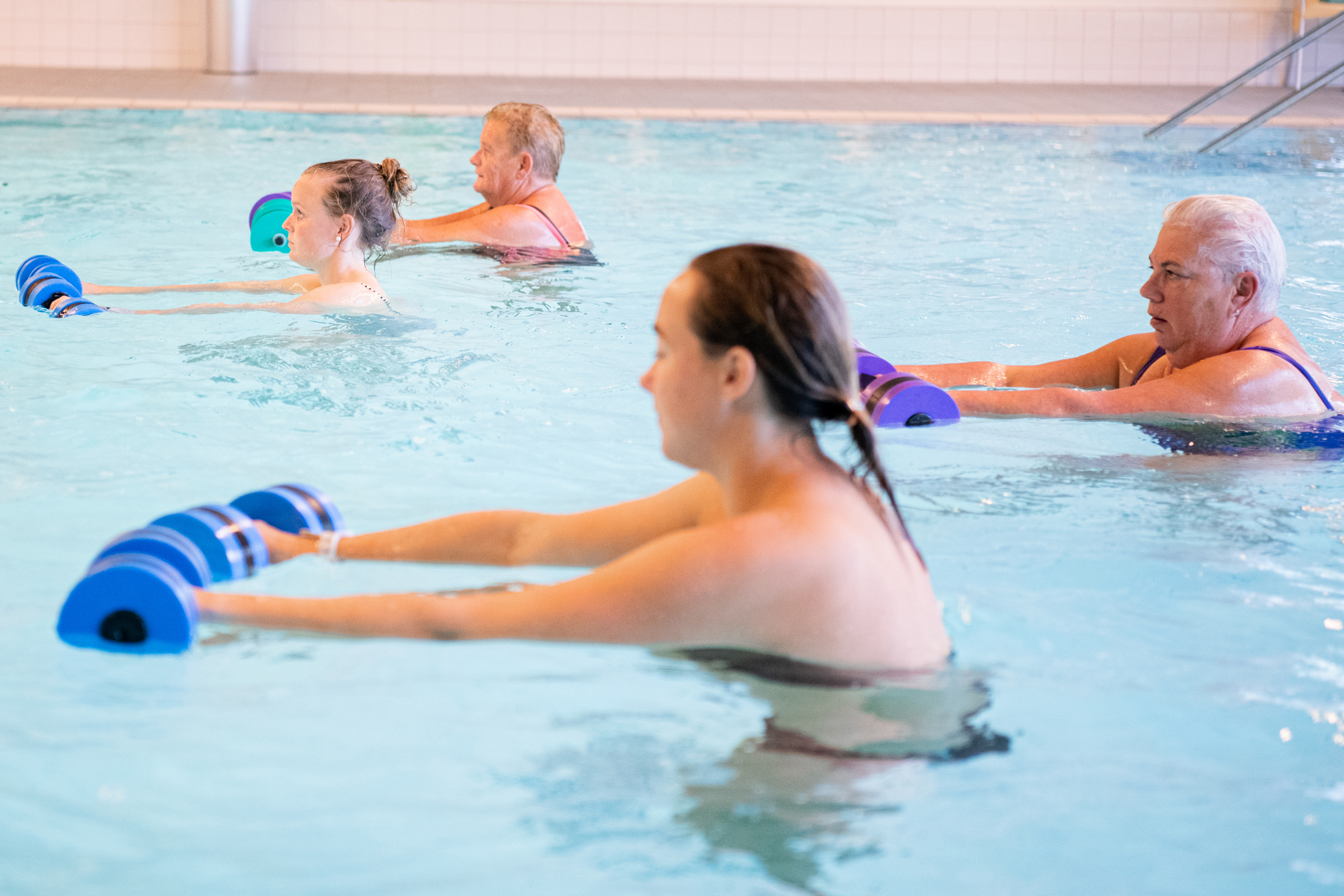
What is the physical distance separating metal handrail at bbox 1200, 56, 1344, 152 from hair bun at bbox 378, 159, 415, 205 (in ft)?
22.9

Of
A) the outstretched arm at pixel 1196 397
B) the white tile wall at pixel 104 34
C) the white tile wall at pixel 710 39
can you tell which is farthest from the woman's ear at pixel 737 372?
the white tile wall at pixel 104 34

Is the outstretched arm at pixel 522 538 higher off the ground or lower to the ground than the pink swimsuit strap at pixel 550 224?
lower

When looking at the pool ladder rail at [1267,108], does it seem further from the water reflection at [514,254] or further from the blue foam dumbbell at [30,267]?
the blue foam dumbbell at [30,267]

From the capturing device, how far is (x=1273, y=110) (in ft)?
32.5

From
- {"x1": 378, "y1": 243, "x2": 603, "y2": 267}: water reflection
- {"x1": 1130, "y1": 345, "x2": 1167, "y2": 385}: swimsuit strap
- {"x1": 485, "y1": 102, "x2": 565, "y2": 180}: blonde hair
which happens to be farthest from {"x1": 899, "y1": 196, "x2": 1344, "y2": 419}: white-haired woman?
{"x1": 485, "y1": 102, "x2": 565, "y2": 180}: blonde hair

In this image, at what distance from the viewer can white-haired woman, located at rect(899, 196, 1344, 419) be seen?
381cm

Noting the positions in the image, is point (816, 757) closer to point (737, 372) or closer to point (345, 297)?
point (737, 372)

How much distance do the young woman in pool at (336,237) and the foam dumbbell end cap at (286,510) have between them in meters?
2.26

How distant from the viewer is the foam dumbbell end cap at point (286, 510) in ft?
8.93

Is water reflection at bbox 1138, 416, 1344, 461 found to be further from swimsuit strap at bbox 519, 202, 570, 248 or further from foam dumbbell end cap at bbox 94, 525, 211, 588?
swimsuit strap at bbox 519, 202, 570, 248

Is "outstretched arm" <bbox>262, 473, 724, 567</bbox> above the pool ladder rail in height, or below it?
below

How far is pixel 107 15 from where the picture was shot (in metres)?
12.4

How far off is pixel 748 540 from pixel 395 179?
3.36 m

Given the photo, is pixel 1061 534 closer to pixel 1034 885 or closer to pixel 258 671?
pixel 1034 885
